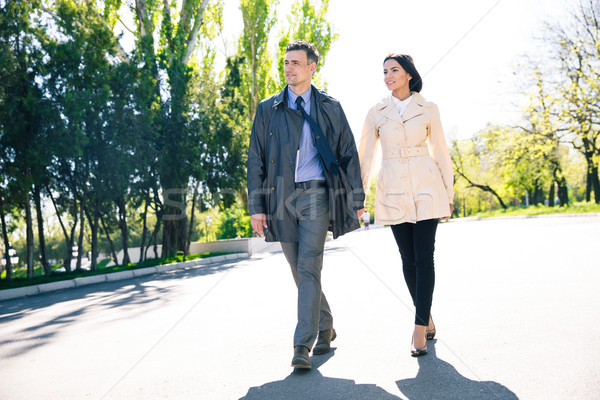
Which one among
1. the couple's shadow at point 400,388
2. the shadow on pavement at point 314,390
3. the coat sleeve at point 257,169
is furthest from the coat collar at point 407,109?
the shadow on pavement at point 314,390

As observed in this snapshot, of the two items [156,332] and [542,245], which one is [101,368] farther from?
[542,245]

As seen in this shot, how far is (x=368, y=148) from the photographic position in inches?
167

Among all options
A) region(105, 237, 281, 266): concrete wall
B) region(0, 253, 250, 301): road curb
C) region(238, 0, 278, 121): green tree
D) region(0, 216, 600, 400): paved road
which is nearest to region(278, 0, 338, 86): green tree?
region(238, 0, 278, 121): green tree

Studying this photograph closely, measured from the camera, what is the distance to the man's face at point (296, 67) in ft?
13.0

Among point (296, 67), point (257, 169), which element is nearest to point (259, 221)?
point (257, 169)

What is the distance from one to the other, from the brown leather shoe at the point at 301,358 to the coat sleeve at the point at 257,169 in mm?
996

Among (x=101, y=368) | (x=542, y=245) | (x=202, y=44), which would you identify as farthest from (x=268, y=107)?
(x=202, y=44)

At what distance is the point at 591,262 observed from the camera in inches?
314

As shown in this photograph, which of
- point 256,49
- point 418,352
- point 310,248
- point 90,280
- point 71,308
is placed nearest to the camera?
point 418,352

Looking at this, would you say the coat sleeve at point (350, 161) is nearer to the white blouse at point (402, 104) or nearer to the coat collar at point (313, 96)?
the coat collar at point (313, 96)

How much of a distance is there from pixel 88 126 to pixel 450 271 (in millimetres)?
10498

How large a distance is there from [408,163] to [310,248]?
1.01 m

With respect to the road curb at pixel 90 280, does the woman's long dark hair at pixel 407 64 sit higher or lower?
higher

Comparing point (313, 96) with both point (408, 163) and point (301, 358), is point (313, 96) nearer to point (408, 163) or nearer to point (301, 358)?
point (408, 163)
